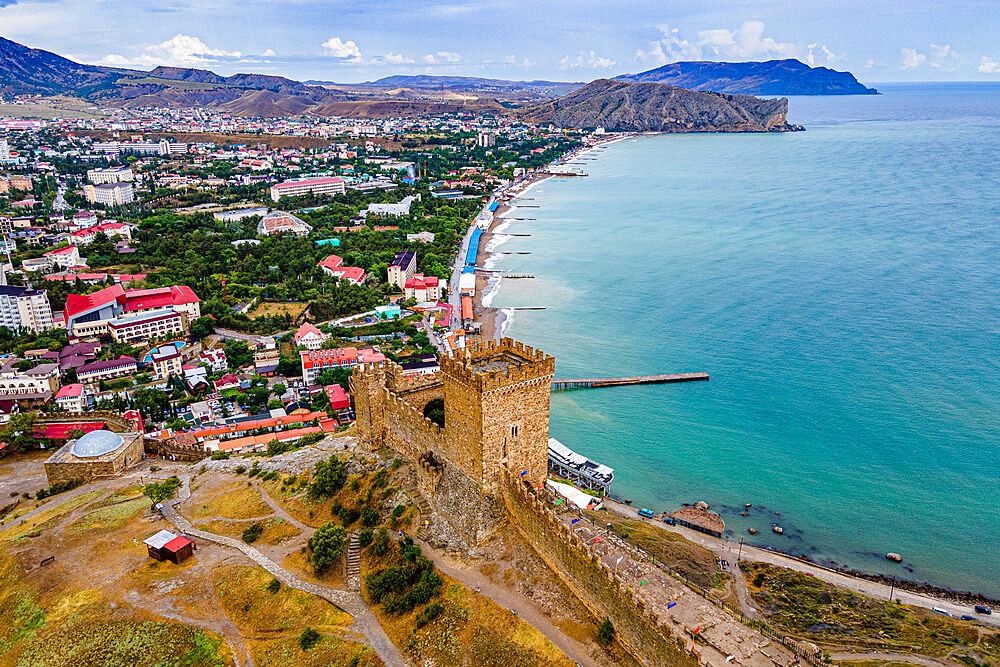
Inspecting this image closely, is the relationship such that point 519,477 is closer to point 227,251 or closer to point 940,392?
point 940,392

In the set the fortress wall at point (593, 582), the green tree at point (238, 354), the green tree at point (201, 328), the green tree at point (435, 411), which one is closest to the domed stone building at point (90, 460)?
the green tree at point (435, 411)

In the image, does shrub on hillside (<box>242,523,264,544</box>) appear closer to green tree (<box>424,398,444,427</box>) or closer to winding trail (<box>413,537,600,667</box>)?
winding trail (<box>413,537,600,667</box>)

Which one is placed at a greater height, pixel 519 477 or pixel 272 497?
pixel 519 477

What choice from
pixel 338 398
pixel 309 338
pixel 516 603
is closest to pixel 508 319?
pixel 309 338

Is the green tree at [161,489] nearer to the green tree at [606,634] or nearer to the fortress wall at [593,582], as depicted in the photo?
the fortress wall at [593,582]

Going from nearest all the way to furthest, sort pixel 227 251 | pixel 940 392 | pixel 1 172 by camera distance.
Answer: pixel 940 392 < pixel 227 251 < pixel 1 172

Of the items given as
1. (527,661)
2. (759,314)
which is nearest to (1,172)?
(759,314)
